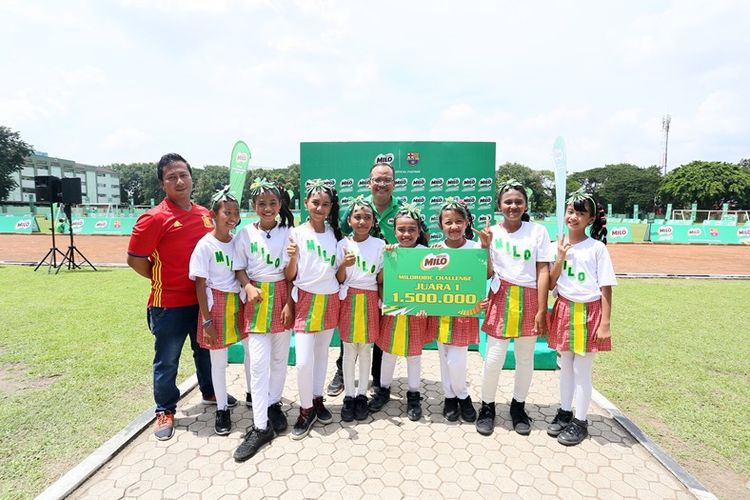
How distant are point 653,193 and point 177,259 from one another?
82.7m

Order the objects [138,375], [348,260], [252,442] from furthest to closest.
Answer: [138,375] → [348,260] → [252,442]

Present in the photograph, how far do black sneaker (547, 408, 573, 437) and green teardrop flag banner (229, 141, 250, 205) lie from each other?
327cm

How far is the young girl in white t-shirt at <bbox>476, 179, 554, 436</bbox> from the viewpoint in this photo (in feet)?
10.6

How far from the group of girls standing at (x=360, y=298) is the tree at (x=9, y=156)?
6511cm

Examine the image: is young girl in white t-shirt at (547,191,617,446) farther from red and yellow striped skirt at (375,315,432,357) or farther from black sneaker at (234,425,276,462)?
black sneaker at (234,425,276,462)

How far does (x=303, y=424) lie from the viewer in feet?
10.9

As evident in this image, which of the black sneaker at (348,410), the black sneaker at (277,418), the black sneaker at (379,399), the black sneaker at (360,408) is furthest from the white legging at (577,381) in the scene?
the black sneaker at (277,418)

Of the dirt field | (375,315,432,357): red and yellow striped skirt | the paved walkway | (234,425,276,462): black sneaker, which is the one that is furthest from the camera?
the dirt field

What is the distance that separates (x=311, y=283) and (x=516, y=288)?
1.70 metres

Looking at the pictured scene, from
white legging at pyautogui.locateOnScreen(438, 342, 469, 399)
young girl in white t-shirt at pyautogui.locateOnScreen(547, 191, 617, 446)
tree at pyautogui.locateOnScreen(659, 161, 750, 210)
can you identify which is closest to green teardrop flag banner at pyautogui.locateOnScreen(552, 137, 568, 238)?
young girl in white t-shirt at pyautogui.locateOnScreen(547, 191, 617, 446)

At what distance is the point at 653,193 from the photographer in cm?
6831

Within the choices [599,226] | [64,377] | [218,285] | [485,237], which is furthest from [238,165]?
[64,377]

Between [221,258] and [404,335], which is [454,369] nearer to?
[404,335]

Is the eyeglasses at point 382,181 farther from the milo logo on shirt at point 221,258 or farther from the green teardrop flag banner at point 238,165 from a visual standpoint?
the milo logo on shirt at point 221,258
